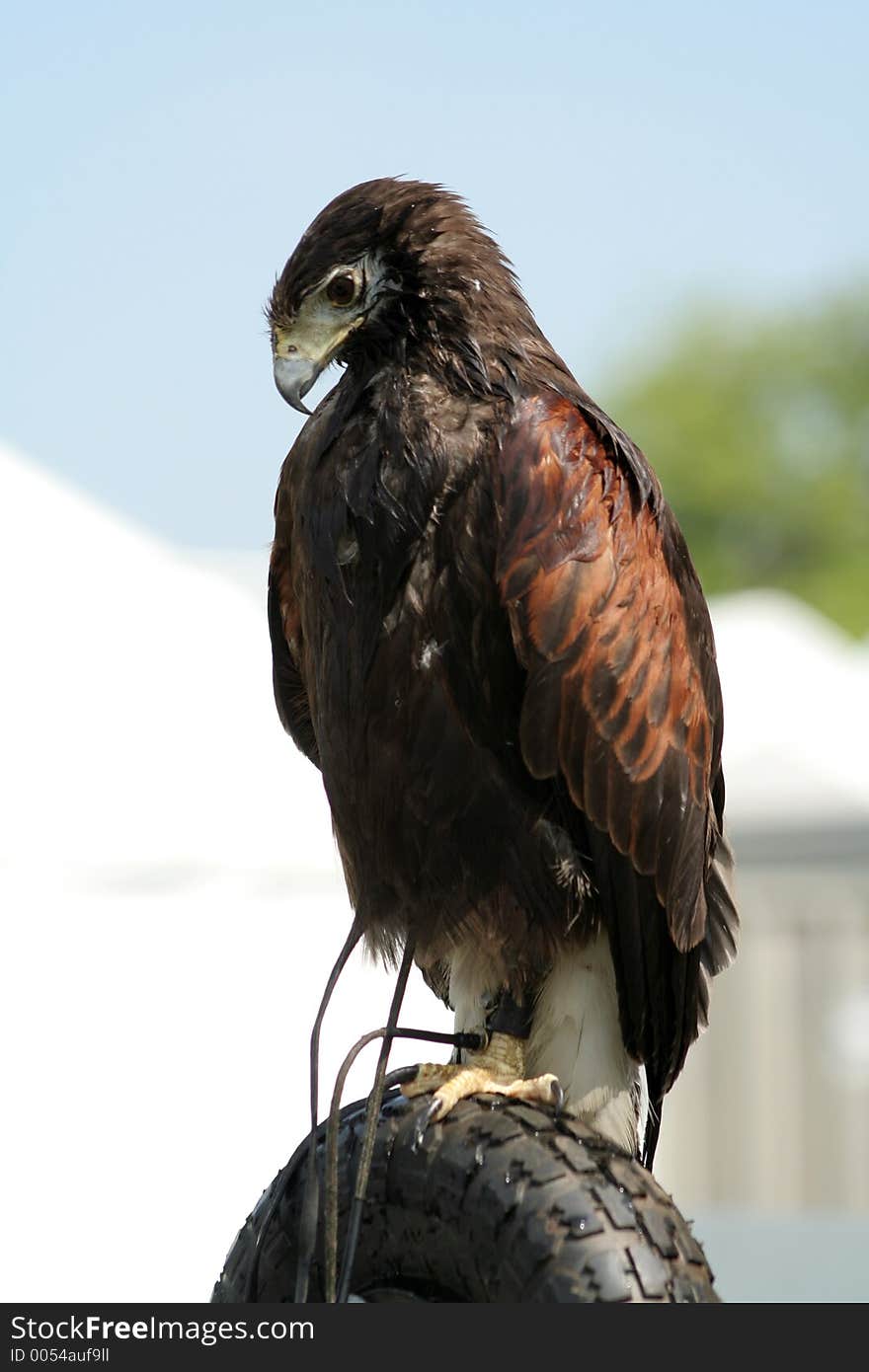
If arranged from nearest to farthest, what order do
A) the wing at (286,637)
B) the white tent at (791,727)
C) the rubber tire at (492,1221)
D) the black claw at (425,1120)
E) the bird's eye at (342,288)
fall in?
the rubber tire at (492,1221) < the black claw at (425,1120) < the bird's eye at (342,288) < the wing at (286,637) < the white tent at (791,727)

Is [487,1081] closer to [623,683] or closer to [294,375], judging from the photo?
[623,683]

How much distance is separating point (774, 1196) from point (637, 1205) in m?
7.18

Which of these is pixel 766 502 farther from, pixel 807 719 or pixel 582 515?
pixel 582 515

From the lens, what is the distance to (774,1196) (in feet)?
28.9

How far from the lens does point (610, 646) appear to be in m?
2.44

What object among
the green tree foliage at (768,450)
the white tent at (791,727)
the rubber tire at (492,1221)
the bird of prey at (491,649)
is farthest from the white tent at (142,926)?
the green tree foliage at (768,450)

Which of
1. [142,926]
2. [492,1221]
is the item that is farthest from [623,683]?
[142,926]

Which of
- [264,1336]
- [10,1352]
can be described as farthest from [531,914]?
[10,1352]

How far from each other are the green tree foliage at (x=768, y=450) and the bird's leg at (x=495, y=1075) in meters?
32.0

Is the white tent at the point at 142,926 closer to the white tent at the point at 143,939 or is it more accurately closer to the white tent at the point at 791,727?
the white tent at the point at 143,939

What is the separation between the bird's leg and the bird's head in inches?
40.3

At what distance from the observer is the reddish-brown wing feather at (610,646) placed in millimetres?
2334

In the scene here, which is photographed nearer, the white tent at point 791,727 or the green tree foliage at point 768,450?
the white tent at point 791,727

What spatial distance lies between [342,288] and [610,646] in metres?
0.67
